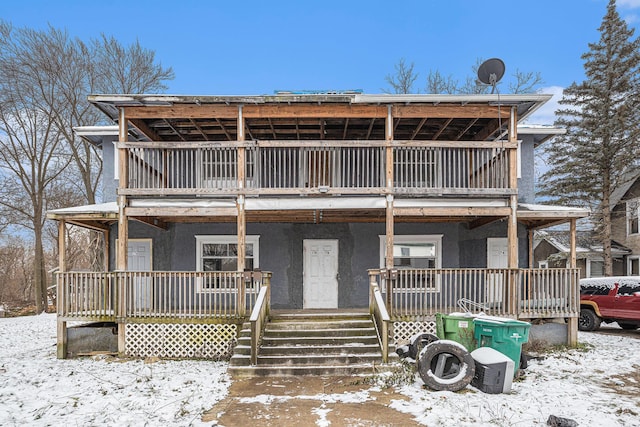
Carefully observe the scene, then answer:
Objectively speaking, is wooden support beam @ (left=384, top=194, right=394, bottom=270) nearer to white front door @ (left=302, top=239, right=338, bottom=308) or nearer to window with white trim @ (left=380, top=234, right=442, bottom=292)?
window with white trim @ (left=380, top=234, right=442, bottom=292)

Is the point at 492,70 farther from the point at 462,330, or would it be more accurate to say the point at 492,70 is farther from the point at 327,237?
the point at 462,330

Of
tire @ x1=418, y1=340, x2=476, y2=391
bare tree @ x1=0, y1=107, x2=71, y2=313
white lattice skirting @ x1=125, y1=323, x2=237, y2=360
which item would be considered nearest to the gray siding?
white lattice skirting @ x1=125, y1=323, x2=237, y2=360

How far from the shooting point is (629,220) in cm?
2334

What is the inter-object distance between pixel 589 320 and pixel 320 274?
8541 mm

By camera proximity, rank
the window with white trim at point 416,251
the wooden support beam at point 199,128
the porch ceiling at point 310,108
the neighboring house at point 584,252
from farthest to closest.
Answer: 1. the neighboring house at point 584,252
2. the window with white trim at point 416,251
3. the wooden support beam at point 199,128
4. the porch ceiling at point 310,108

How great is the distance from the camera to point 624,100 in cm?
2244

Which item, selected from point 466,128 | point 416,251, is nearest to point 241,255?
point 416,251

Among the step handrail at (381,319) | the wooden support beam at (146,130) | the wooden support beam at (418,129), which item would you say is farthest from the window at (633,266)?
the wooden support beam at (146,130)

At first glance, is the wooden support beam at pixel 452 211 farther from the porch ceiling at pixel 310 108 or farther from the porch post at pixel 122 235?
the porch post at pixel 122 235

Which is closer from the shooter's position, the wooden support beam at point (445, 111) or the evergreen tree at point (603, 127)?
the wooden support beam at point (445, 111)

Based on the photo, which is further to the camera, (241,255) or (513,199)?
(513,199)

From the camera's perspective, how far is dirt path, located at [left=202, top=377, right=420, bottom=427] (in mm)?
6273

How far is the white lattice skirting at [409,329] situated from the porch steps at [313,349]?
2.50ft

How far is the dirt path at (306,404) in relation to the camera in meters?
6.27
